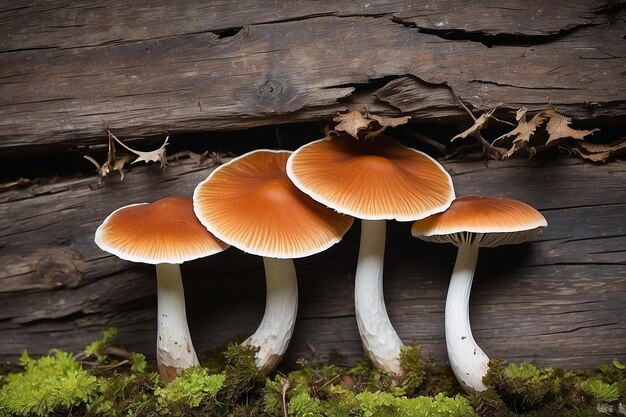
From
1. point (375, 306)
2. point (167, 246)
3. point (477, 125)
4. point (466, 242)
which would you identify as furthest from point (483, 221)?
point (167, 246)

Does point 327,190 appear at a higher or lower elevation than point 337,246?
higher

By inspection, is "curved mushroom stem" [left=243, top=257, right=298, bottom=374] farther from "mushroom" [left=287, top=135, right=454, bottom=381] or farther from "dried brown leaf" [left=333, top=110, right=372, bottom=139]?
"dried brown leaf" [left=333, top=110, right=372, bottom=139]

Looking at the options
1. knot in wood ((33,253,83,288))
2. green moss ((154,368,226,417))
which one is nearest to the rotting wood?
knot in wood ((33,253,83,288))

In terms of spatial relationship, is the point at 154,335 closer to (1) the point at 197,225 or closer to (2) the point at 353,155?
(1) the point at 197,225

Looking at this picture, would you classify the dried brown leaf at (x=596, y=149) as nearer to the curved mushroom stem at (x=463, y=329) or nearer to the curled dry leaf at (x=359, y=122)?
the curved mushroom stem at (x=463, y=329)

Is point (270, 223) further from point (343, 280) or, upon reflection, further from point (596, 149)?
point (596, 149)

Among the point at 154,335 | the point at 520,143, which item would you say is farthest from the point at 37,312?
the point at 520,143
